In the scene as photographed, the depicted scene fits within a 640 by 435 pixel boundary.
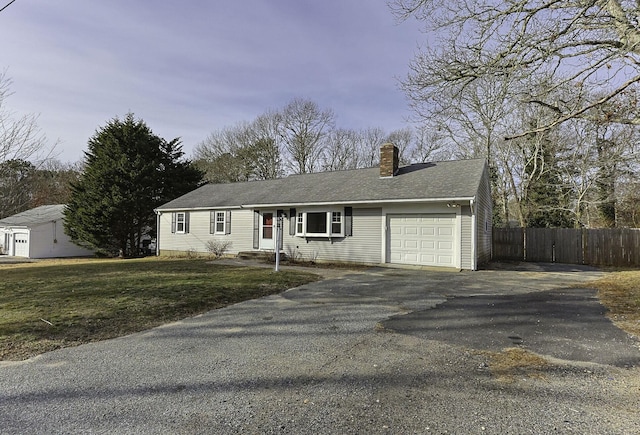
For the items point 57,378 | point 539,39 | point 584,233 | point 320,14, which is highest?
point 320,14

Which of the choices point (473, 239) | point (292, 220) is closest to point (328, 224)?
point (292, 220)

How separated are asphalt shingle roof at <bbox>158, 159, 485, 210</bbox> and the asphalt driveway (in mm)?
7154

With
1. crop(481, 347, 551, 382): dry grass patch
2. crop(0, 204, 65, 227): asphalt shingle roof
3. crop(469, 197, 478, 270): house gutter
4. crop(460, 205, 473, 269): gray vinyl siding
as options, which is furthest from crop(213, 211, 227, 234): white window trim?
crop(481, 347, 551, 382): dry grass patch

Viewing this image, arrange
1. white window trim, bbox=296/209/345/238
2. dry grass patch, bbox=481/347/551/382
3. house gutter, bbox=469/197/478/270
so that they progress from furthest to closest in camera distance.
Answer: white window trim, bbox=296/209/345/238, house gutter, bbox=469/197/478/270, dry grass patch, bbox=481/347/551/382

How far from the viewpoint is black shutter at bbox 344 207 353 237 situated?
14.7 metres

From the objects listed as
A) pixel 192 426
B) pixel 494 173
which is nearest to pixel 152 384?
pixel 192 426

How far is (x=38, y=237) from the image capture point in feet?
85.3

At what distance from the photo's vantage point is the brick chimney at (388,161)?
15578mm

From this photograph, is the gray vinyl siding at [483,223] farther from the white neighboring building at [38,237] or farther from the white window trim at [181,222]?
the white neighboring building at [38,237]

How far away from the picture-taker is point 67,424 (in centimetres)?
273

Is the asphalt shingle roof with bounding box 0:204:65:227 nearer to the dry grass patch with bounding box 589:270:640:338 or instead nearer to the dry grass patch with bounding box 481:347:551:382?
the dry grass patch with bounding box 481:347:551:382

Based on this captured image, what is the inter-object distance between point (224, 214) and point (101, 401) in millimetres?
15667

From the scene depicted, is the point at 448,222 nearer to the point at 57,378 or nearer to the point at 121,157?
the point at 57,378

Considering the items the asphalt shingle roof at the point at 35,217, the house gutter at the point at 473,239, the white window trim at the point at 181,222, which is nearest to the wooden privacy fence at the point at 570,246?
the house gutter at the point at 473,239
